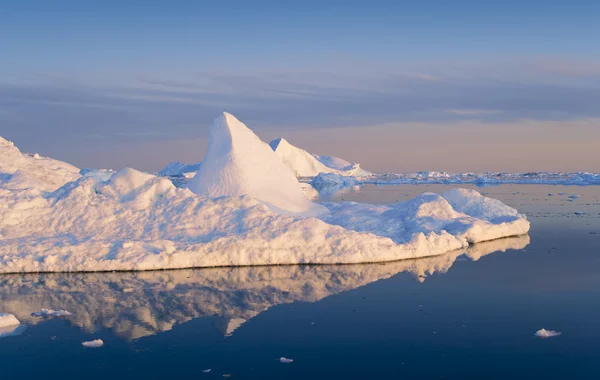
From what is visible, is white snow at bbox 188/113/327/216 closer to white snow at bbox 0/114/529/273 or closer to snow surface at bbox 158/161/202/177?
white snow at bbox 0/114/529/273

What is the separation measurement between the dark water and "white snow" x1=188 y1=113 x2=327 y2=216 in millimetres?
7068

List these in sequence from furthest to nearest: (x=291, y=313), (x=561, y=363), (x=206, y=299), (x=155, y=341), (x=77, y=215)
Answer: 1. (x=77, y=215)
2. (x=206, y=299)
3. (x=291, y=313)
4. (x=155, y=341)
5. (x=561, y=363)

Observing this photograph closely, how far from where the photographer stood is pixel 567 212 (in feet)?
102

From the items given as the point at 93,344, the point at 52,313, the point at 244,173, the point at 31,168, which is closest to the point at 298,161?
the point at 31,168

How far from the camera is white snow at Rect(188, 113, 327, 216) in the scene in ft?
76.8

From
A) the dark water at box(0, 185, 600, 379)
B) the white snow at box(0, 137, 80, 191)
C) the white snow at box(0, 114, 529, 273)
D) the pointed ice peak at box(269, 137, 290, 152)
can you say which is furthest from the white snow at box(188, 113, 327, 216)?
the pointed ice peak at box(269, 137, 290, 152)

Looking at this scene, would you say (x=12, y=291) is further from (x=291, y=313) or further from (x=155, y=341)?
(x=291, y=313)

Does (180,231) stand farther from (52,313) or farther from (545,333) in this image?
Result: (545,333)

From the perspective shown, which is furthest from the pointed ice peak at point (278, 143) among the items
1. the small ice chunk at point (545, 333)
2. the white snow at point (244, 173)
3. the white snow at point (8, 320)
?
the small ice chunk at point (545, 333)

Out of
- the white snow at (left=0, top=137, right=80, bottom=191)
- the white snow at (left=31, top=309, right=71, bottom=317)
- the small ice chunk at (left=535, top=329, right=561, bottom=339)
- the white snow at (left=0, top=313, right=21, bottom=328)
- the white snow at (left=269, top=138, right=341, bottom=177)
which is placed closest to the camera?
the small ice chunk at (left=535, top=329, right=561, bottom=339)

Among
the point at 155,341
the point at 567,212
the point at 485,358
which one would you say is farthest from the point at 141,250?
the point at 567,212

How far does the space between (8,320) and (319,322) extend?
5.57 m

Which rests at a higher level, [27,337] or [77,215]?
[77,215]

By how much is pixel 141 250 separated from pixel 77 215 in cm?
299
